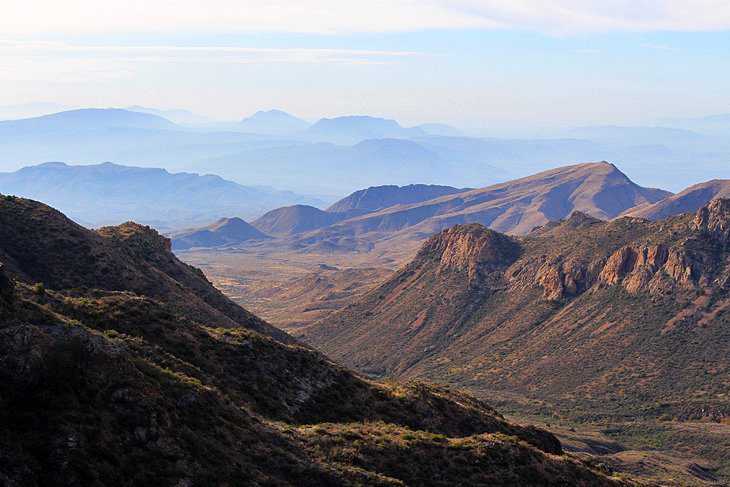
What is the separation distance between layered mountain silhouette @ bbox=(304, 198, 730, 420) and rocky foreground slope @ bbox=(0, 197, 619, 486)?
Answer: 55993 mm

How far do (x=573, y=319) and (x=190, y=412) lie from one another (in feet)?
319

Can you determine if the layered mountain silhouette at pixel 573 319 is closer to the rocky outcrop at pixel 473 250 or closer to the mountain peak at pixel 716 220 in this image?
the mountain peak at pixel 716 220

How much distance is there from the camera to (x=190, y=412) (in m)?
27.1

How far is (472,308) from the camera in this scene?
131375mm

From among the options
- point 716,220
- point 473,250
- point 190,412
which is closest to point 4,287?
point 190,412

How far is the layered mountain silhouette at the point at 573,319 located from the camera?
96438 millimetres

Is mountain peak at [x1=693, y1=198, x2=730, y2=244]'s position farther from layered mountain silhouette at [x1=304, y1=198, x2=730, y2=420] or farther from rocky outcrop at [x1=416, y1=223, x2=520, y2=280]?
rocky outcrop at [x1=416, y1=223, x2=520, y2=280]

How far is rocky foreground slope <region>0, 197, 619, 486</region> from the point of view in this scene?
2183 cm

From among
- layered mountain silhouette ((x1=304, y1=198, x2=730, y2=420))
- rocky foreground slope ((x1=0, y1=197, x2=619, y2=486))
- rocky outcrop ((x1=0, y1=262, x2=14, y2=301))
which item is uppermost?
rocky outcrop ((x1=0, y1=262, x2=14, y2=301))

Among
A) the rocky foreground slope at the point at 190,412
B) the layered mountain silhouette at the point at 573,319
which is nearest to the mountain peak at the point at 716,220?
the layered mountain silhouette at the point at 573,319

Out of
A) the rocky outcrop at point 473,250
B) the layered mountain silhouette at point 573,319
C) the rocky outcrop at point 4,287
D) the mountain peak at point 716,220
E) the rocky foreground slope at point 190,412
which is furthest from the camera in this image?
the rocky outcrop at point 473,250

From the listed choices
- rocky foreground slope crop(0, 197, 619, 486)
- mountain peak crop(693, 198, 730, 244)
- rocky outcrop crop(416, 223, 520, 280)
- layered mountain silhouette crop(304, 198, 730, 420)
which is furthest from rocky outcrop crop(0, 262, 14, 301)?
rocky outcrop crop(416, 223, 520, 280)

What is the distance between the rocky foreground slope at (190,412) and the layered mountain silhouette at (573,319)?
56.0 meters

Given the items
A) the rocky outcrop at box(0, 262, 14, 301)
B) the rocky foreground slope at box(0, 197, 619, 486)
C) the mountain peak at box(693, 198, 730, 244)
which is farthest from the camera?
the mountain peak at box(693, 198, 730, 244)
